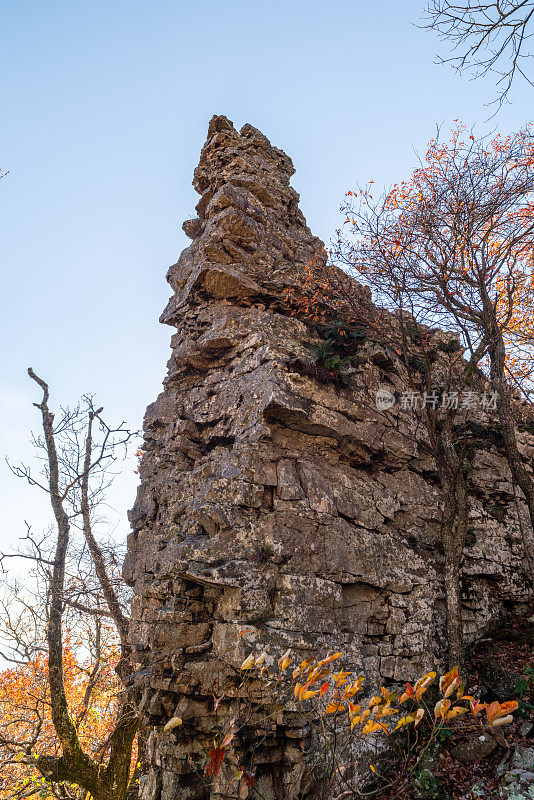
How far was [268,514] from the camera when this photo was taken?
661 cm

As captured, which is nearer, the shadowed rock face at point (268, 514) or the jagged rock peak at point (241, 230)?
the shadowed rock face at point (268, 514)

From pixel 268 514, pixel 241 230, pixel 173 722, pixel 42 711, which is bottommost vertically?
pixel 42 711

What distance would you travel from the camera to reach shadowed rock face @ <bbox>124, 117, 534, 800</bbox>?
5836mm

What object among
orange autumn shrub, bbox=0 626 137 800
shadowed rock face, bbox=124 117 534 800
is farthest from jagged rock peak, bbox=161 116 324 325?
orange autumn shrub, bbox=0 626 137 800

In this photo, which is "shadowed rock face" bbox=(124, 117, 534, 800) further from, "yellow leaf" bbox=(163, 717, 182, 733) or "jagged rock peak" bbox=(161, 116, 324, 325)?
"yellow leaf" bbox=(163, 717, 182, 733)

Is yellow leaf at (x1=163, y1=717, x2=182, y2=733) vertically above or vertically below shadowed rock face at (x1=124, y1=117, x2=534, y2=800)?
below

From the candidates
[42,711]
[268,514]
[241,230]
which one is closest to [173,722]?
[268,514]

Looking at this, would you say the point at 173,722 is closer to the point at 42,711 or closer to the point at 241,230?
the point at 241,230

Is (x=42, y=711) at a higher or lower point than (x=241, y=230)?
lower

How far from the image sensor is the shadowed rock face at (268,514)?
5.84 metres

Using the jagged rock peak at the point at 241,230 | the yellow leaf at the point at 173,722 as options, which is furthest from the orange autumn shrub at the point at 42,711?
the jagged rock peak at the point at 241,230

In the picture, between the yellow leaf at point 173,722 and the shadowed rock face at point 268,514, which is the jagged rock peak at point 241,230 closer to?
the shadowed rock face at point 268,514

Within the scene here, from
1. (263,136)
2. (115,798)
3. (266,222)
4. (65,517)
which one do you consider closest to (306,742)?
(115,798)

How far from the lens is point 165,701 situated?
19.0 feet
